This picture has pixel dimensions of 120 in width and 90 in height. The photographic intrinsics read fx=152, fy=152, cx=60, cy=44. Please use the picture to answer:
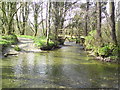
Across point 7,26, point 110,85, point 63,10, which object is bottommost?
point 110,85

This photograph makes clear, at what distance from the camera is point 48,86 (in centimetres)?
518

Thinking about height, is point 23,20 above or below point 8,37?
above

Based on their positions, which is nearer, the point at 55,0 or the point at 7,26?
the point at 7,26

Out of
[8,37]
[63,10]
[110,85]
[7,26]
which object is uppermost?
[63,10]

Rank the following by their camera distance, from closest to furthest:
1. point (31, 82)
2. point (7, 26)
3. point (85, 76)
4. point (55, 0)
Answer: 1. point (31, 82)
2. point (85, 76)
3. point (7, 26)
4. point (55, 0)

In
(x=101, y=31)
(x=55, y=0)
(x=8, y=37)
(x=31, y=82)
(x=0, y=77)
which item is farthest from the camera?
(x=55, y=0)

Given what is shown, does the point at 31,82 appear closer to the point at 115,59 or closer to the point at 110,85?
the point at 110,85

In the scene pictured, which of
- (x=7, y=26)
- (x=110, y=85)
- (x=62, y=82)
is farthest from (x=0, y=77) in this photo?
(x=7, y=26)

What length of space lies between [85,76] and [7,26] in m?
14.2

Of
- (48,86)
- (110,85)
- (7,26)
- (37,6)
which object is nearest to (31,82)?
(48,86)

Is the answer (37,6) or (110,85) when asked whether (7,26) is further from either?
(110,85)

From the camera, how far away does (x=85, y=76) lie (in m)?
6.50

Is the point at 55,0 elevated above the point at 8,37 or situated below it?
above

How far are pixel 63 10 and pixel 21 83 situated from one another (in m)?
19.6
